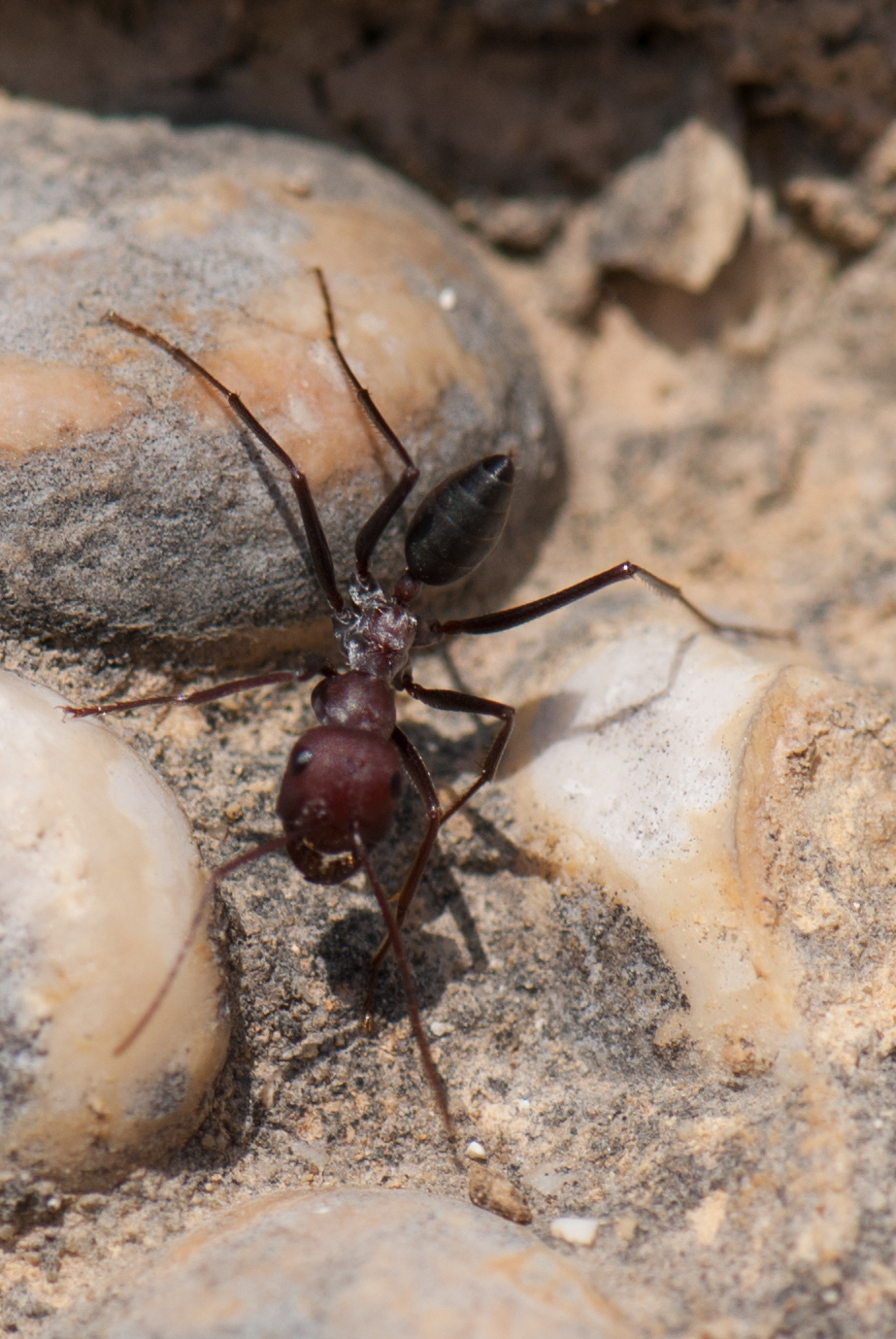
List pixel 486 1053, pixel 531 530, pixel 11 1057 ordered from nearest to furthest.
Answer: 1. pixel 11 1057
2. pixel 486 1053
3. pixel 531 530

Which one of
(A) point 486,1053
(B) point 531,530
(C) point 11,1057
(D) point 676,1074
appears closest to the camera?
(C) point 11,1057

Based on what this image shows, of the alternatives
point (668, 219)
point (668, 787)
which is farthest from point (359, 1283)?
point (668, 219)

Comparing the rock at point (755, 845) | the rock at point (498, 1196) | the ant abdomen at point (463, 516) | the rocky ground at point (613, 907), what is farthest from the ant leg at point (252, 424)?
the rock at point (498, 1196)

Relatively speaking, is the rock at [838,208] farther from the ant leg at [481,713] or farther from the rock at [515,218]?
the ant leg at [481,713]

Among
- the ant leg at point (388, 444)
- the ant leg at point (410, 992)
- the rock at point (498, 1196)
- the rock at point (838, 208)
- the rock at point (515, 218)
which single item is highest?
the rock at point (515, 218)

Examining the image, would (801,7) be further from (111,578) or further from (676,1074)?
(676,1074)

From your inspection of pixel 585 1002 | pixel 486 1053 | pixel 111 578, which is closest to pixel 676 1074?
pixel 585 1002

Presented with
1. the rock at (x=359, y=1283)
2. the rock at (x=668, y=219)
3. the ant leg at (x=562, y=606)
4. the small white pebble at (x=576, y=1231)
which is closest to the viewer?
the rock at (x=359, y=1283)
